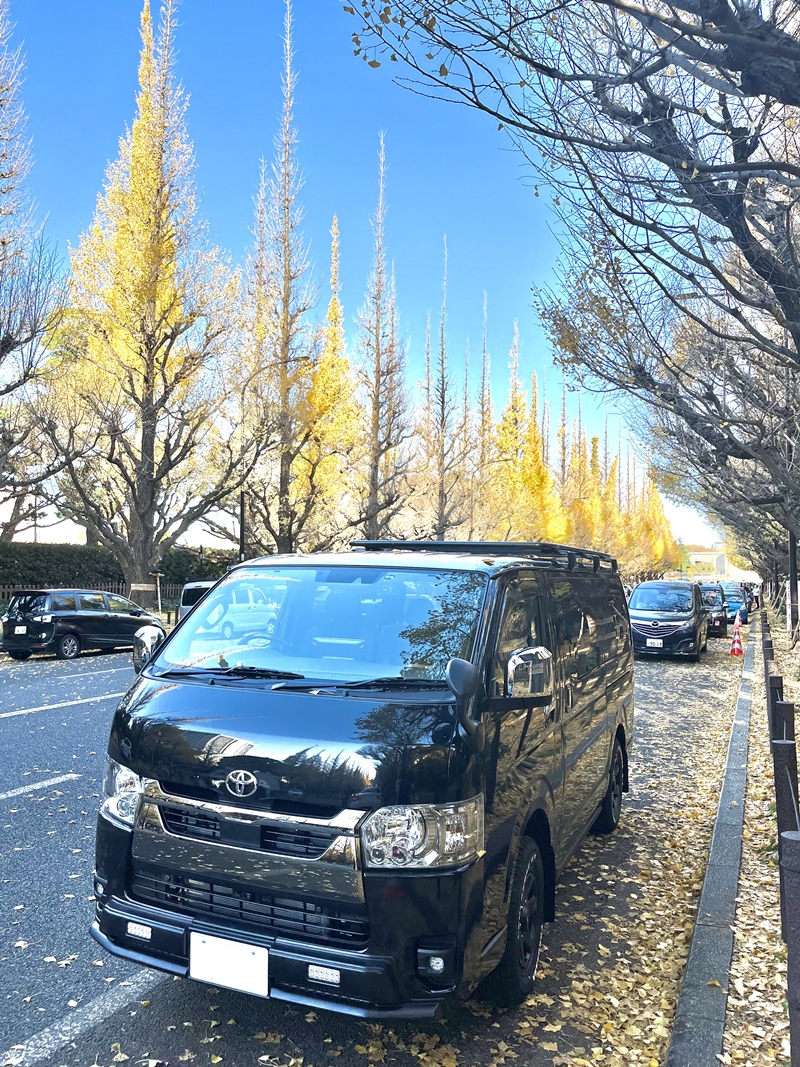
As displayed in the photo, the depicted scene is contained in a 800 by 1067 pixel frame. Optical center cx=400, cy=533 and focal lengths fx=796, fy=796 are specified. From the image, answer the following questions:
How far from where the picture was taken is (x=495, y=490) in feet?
150

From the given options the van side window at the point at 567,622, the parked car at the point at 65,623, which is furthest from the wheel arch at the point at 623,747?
the parked car at the point at 65,623

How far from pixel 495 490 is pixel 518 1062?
4318 cm

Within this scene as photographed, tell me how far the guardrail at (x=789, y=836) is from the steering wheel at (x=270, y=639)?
2.15 meters

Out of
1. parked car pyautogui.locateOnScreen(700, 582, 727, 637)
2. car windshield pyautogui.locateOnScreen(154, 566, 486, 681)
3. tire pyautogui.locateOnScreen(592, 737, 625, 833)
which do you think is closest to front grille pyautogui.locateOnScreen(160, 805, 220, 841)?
car windshield pyautogui.locateOnScreen(154, 566, 486, 681)

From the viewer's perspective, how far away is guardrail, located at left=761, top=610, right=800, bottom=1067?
8.23 ft

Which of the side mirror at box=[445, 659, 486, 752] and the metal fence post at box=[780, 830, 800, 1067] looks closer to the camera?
the metal fence post at box=[780, 830, 800, 1067]

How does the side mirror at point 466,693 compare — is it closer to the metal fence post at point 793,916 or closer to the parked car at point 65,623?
the metal fence post at point 793,916

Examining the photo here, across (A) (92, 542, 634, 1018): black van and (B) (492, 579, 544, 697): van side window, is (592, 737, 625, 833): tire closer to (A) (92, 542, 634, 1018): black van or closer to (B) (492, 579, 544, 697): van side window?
(A) (92, 542, 634, 1018): black van

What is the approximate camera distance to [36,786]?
22.4ft

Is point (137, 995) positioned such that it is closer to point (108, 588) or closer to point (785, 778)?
point (785, 778)

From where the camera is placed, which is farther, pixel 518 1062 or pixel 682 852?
pixel 682 852

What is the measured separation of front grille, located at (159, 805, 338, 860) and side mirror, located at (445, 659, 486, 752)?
1.98 feet

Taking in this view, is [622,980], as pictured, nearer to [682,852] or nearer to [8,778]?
[682,852]

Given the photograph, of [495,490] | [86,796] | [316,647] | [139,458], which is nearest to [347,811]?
[316,647]
